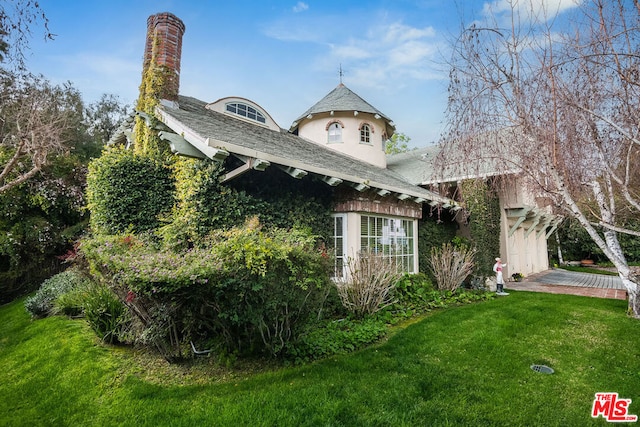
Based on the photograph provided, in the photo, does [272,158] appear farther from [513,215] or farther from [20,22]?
[513,215]

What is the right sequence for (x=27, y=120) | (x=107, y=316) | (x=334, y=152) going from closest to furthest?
1. (x=107, y=316)
2. (x=27, y=120)
3. (x=334, y=152)

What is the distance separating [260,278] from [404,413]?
6.83ft

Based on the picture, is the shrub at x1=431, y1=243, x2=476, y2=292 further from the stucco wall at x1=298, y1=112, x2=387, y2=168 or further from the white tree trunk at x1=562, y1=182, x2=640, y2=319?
the stucco wall at x1=298, y1=112, x2=387, y2=168

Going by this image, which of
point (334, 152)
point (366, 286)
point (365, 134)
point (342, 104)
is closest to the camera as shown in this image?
point (366, 286)

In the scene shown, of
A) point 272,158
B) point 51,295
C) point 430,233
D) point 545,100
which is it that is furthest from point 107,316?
point 430,233

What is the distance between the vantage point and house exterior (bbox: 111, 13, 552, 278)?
6.01 metres

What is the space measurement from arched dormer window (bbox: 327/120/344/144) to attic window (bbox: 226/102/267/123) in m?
2.98

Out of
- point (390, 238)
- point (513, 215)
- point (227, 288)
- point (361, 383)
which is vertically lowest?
point (361, 383)

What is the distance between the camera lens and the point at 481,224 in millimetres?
10898

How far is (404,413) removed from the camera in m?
3.17

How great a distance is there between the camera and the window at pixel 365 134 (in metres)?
13.0

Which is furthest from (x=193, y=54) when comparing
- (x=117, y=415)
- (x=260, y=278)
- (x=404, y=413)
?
(x=404, y=413)

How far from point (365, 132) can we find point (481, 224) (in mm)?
5774

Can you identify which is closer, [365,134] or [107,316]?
[107,316]
